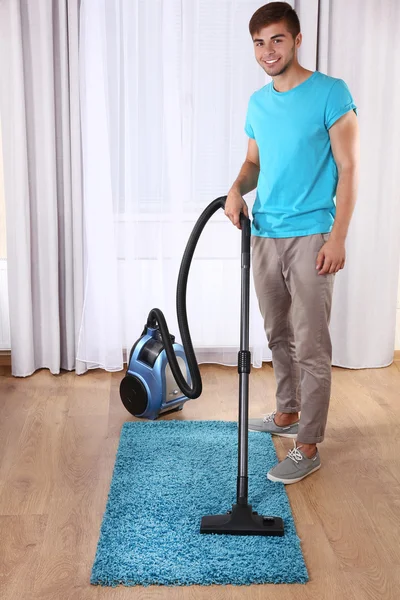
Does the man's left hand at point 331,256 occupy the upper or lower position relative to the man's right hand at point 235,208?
lower

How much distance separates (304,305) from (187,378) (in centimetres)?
79

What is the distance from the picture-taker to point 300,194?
2.43 m

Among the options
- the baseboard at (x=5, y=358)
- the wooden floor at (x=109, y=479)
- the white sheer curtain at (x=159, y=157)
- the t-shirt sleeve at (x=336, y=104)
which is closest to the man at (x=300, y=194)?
the t-shirt sleeve at (x=336, y=104)

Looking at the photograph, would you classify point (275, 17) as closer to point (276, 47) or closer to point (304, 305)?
point (276, 47)

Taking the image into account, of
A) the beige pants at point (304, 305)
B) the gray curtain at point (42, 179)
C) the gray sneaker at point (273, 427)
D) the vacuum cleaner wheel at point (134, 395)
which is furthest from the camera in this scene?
the gray curtain at point (42, 179)

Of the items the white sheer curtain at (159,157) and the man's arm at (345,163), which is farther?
the white sheer curtain at (159,157)

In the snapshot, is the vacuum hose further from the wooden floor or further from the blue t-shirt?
the wooden floor

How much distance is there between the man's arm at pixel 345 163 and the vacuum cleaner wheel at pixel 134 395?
1098 mm

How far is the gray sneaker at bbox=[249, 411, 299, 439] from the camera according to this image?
292cm

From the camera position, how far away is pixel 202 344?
385 cm

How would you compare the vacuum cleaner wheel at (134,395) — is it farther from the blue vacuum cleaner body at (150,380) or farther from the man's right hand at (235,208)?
the man's right hand at (235,208)

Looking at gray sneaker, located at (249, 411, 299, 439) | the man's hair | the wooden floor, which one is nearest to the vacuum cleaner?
the wooden floor

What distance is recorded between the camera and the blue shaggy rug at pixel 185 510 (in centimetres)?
197

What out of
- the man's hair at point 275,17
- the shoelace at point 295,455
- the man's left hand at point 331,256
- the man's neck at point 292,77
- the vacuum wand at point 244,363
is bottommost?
the shoelace at point 295,455
